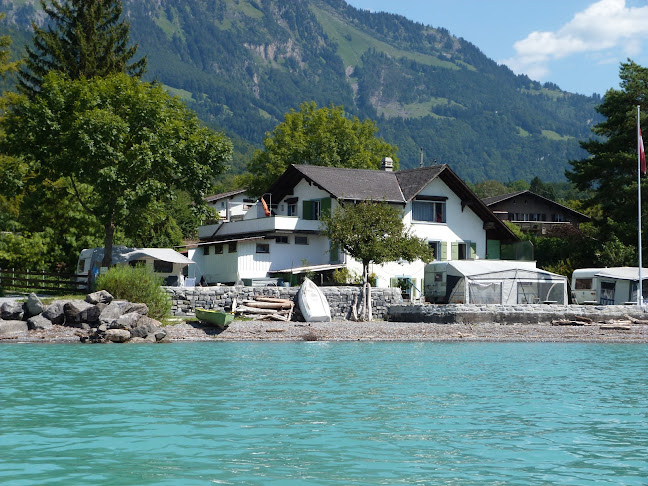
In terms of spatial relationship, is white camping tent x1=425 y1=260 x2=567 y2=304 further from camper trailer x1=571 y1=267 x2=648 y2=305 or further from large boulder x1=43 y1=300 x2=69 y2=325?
large boulder x1=43 y1=300 x2=69 y2=325

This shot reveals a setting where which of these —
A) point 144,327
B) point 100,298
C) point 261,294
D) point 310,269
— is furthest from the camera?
point 310,269

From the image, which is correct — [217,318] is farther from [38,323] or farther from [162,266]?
[162,266]

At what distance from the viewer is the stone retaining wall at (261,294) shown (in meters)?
38.0

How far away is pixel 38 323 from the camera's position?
31.9 meters

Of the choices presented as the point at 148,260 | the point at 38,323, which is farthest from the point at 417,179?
the point at 38,323

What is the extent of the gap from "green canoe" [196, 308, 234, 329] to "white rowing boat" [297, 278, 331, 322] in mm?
5472

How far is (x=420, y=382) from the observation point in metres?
20.1

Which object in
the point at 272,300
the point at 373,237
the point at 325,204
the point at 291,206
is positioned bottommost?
the point at 272,300

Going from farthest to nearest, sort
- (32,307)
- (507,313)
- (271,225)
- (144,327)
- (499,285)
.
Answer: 1. (271,225)
2. (499,285)
3. (507,313)
4. (32,307)
5. (144,327)

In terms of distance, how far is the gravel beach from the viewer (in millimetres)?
32438

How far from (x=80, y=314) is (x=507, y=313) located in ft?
65.9

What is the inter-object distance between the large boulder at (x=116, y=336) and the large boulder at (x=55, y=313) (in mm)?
3516

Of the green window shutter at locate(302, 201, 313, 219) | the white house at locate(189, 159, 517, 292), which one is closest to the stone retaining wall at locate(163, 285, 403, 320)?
the white house at locate(189, 159, 517, 292)

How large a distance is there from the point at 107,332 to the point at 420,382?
14.8 m
